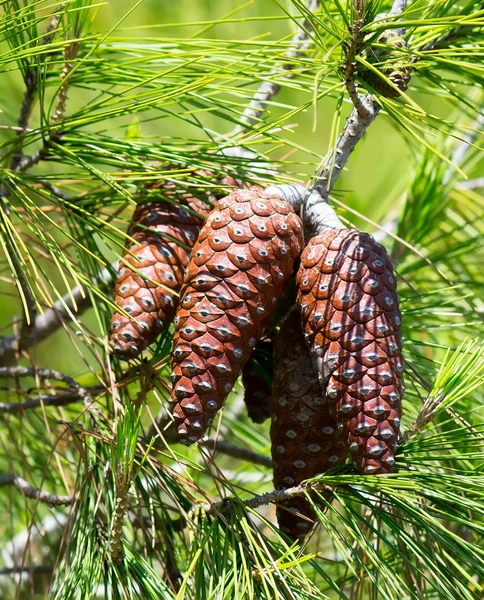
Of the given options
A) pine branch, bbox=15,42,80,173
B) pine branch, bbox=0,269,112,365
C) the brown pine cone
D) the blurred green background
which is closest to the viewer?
the brown pine cone

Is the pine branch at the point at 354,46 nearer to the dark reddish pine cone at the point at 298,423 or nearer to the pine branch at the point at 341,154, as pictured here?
the pine branch at the point at 341,154

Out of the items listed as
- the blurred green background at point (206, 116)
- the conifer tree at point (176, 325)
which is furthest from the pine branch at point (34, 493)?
the blurred green background at point (206, 116)

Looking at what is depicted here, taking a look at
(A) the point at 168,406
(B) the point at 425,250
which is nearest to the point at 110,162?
(A) the point at 168,406

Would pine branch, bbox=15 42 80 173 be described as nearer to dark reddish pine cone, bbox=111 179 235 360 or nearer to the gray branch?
dark reddish pine cone, bbox=111 179 235 360

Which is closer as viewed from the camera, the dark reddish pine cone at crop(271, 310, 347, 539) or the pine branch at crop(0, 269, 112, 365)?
the dark reddish pine cone at crop(271, 310, 347, 539)

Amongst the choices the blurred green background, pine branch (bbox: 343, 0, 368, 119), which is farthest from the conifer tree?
the blurred green background

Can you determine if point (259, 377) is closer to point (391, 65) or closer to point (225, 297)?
point (225, 297)

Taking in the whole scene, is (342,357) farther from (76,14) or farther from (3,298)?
(3,298)
